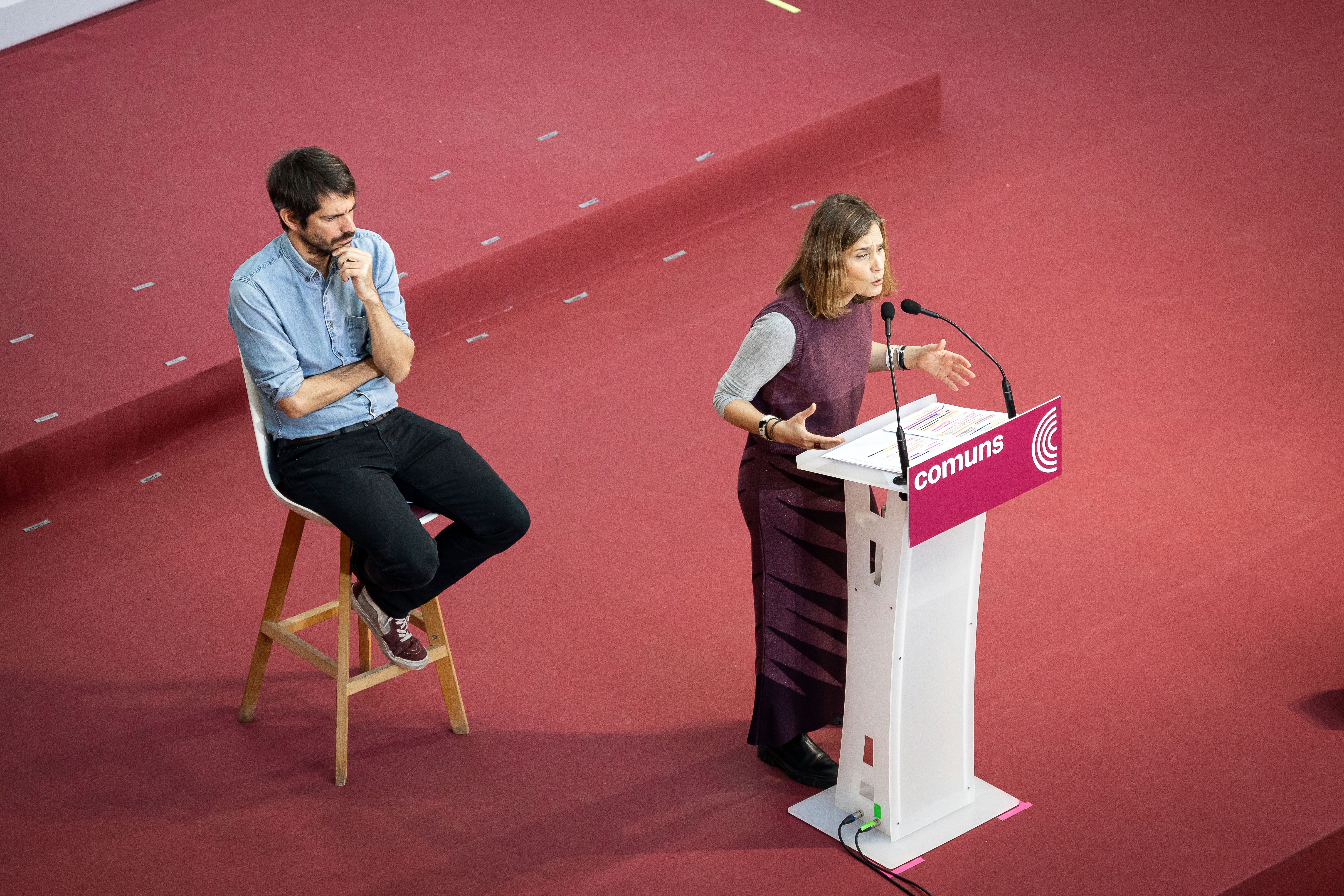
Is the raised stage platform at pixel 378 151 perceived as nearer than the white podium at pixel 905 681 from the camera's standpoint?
No

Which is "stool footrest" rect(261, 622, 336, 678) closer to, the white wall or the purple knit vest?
the purple knit vest

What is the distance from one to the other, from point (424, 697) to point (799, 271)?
4.44ft

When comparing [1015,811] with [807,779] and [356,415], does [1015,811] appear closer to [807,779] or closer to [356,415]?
[807,779]

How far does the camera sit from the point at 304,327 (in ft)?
10.2

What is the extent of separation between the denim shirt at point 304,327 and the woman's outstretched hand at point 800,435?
868 mm

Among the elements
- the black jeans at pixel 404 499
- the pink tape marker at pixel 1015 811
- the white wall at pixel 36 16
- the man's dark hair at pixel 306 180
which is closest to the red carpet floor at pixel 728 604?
the pink tape marker at pixel 1015 811

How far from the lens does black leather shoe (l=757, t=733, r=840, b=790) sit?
3158 mm

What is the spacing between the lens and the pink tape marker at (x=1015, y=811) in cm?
304

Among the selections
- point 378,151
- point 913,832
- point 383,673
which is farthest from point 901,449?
point 378,151

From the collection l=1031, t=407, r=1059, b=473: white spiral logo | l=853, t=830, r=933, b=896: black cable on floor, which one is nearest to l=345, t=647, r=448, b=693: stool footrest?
l=853, t=830, r=933, b=896: black cable on floor

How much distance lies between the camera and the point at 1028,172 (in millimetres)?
5578

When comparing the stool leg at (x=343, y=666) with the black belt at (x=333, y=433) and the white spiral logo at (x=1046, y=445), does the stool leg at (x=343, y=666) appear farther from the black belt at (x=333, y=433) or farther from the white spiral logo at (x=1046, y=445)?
the white spiral logo at (x=1046, y=445)

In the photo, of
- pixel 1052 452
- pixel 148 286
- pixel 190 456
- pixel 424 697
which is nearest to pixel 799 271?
pixel 1052 452

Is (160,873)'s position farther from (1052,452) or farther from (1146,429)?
(1146,429)
